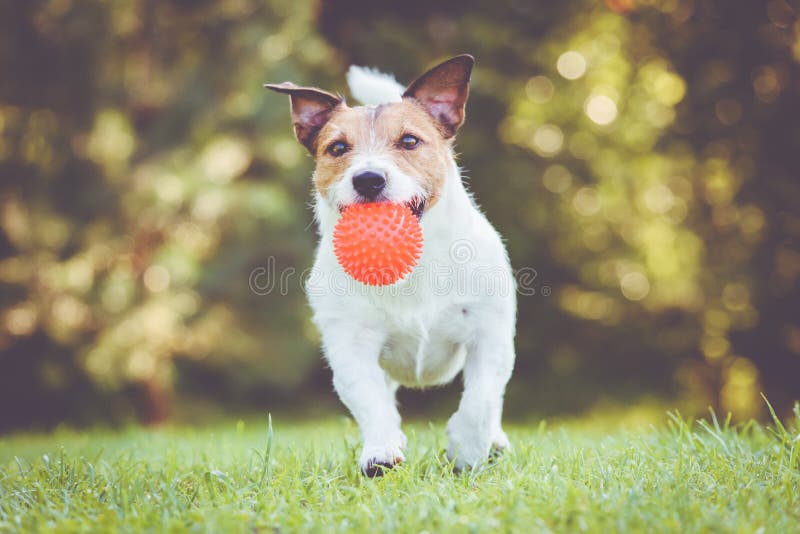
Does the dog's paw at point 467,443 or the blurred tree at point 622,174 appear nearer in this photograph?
the dog's paw at point 467,443

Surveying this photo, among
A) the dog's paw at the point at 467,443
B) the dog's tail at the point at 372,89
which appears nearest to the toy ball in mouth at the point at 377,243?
the dog's paw at the point at 467,443

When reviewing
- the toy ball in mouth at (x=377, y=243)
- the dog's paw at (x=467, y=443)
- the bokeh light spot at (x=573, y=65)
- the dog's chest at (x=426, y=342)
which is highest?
the bokeh light spot at (x=573, y=65)

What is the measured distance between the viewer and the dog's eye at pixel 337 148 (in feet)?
11.9

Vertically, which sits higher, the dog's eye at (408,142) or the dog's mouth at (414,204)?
the dog's eye at (408,142)

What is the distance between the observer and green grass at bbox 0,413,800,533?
7.20 ft

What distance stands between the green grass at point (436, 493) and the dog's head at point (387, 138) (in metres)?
1.19

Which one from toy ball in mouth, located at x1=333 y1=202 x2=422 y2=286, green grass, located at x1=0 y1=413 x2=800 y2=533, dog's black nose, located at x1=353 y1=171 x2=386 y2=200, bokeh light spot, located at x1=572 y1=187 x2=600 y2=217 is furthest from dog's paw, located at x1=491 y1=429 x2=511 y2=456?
bokeh light spot, located at x1=572 y1=187 x2=600 y2=217

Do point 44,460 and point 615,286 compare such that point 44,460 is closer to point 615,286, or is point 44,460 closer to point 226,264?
point 226,264

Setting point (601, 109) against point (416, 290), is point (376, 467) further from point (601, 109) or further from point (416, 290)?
point (601, 109)

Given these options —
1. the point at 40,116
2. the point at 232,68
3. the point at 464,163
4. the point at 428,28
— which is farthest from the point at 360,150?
the point at 428,28

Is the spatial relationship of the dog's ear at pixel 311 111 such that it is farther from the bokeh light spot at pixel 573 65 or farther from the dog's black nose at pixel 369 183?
the bokeh light spot at pixel 573 65

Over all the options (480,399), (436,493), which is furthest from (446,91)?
(436,493)

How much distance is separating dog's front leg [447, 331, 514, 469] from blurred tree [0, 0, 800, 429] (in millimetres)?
4706

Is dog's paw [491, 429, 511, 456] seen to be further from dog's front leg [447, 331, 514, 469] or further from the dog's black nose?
the dog's black nose
